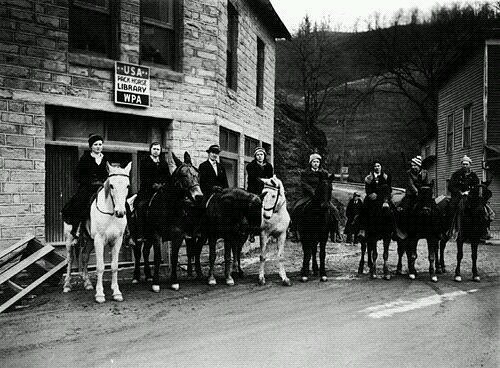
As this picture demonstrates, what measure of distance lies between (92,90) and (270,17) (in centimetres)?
859

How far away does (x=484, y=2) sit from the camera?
28.6m

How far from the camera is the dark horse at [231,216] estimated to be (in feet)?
31.8

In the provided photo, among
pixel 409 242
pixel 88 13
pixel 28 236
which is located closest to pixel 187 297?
pixel 28 236

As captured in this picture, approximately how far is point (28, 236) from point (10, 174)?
4.17 ft

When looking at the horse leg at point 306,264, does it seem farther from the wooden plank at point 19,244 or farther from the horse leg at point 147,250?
the wooden plank at point 19,244

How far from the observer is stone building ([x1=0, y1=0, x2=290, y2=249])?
31.8 ft

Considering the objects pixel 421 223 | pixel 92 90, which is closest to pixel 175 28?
pixel 92 90

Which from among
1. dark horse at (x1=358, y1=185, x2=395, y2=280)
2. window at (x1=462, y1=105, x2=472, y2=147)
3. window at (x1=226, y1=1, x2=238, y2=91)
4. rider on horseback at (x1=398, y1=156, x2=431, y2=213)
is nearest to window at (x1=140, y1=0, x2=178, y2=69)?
window at (x1=226, y1=1, x2=238, y2=91)

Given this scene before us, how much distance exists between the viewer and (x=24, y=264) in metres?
8.33

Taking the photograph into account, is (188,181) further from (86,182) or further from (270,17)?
(270,17)

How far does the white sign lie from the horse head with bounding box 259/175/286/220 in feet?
11.1

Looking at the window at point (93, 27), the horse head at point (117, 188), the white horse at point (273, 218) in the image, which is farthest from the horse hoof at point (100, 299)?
the window at point (93, 27)

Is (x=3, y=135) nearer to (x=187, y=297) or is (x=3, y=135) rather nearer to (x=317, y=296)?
(x=187, y=297)

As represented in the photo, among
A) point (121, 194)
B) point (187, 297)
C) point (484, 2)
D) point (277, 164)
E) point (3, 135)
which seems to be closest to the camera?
point (121, 194)
